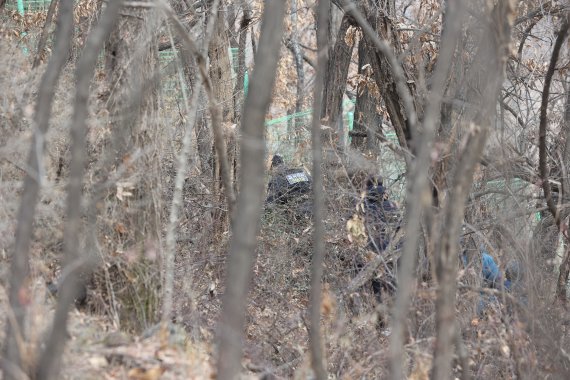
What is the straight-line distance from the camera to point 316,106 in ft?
15.4

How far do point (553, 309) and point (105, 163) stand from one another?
396 centimetres

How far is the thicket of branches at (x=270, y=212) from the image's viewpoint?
13.4 feet

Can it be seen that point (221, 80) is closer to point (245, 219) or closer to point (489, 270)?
point (489, 270)

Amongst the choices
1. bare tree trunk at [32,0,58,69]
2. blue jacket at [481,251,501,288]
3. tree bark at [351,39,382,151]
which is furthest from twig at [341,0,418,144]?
A: tree bark at [351,39,382,151]

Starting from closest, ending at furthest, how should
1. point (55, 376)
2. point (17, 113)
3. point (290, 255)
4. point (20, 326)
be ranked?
1. point (55, 376)
2. point (20, 326)
3. point (17, 113)
4. point (290, 255)

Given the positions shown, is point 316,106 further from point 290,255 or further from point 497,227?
point 290,255

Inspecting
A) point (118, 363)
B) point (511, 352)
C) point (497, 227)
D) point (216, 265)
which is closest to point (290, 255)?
point (216, 265)

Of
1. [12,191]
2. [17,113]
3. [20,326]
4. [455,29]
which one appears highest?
[455,29]

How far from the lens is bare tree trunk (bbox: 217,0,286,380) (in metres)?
3.68

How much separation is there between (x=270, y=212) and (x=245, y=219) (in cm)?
674

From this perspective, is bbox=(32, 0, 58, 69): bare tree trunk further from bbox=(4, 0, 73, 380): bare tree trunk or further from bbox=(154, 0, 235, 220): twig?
bbox=(4, 0, 73, 380): bare tree trunk

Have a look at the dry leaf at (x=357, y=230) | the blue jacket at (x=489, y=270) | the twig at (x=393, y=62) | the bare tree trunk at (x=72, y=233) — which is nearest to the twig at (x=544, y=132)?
the blue jacket at (x=489, y=270)

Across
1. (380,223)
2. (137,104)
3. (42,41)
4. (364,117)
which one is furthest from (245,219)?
(364,117)

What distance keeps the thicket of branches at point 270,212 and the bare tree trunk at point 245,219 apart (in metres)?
0.01
